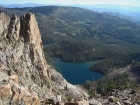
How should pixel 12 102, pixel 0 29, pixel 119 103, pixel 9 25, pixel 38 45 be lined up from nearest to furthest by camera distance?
pixel 12 102, pixel 119 103, pixel 0 29, pixel 9 25, pixel 38 45

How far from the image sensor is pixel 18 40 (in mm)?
79688

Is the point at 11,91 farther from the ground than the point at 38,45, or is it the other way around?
the point at 11,91

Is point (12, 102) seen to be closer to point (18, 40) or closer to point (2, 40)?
point (2, 40)

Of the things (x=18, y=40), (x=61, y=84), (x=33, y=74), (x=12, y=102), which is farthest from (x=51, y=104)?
(x=61, y=84)

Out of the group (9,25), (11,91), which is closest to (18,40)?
(9,25)

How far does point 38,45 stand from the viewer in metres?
92.3

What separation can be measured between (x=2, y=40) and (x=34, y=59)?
14433 mm

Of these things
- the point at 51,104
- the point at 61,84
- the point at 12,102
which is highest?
the point at 12,102

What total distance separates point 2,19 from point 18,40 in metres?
8.55

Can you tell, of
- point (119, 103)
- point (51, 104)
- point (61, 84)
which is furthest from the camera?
point (61, 84)

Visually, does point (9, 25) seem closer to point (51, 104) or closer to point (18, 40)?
point (18, 40)

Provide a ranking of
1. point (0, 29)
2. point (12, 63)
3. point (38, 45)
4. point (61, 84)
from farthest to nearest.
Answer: point (61, 84), point (38, 45), point (0, 29), point (12, 63)

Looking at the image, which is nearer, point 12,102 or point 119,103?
point 12,102

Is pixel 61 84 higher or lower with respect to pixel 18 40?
lower
